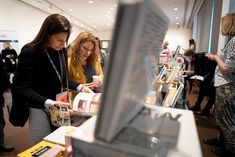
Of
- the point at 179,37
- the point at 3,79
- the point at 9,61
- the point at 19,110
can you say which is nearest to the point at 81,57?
the point at 19,110

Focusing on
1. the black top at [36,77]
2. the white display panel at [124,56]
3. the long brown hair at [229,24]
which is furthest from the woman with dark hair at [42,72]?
the long brown hair at [229,24]

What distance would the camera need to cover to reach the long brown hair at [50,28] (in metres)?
1.05

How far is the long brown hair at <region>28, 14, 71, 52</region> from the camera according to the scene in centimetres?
105

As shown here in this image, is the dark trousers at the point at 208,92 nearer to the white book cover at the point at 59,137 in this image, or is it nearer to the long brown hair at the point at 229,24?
the long brown hair at the point at 229,24

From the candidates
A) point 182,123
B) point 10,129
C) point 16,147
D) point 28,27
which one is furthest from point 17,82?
point 28,27

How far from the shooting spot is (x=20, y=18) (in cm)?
684

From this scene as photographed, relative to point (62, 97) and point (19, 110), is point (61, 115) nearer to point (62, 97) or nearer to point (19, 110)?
point (62, 97)

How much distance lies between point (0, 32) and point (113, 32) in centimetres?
685

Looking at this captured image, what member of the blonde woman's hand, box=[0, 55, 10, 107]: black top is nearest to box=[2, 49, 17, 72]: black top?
box=[0, 55, 10, 107]: black top

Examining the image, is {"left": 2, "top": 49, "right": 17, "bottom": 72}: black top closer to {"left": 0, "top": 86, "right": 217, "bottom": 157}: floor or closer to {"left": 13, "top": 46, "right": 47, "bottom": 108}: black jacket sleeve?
{"left": 0, "top": 86, "right": 217, "bottom": 157}: floor

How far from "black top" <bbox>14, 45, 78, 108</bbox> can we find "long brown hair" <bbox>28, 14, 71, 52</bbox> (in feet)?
0.16

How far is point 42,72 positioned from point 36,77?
0.04 metres

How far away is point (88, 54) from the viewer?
1.65 meters

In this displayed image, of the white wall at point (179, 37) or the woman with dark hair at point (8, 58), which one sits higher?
the white wall at point (179, 37)
